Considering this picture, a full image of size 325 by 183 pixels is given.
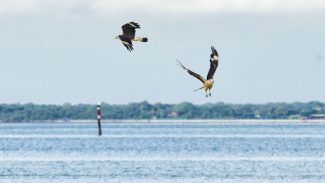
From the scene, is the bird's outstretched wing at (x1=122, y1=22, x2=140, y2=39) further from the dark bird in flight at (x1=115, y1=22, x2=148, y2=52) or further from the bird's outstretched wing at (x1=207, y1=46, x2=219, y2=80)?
the bird's outstretched wing at (x1=207, y1=46, x2=219, y2=80)

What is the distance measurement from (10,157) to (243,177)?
1728 inches

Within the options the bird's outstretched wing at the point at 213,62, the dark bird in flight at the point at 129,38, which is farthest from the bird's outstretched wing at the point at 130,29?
the bird's outstretched wing at the point at 213,62

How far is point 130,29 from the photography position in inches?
1119

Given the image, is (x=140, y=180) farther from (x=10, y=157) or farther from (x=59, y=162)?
(x=10, y=157)

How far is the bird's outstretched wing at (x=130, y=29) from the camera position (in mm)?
28109

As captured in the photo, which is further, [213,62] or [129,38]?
[129,38]

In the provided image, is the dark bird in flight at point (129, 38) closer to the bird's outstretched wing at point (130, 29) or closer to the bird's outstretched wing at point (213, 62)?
the bird's outstretched wing at point (130, 29)

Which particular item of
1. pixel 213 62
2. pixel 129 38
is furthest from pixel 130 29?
pixel 213 62

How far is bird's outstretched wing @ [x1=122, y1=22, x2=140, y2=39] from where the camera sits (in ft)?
92.2

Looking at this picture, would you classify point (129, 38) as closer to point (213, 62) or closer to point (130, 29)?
point (130, 29)

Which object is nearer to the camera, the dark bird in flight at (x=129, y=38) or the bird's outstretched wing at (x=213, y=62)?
the bird's outstretched wing at (x=213, y=62)

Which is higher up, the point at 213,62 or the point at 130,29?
the point at 130,29

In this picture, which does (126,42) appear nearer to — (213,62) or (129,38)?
(129,38)

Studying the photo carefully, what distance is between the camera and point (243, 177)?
89750mm
